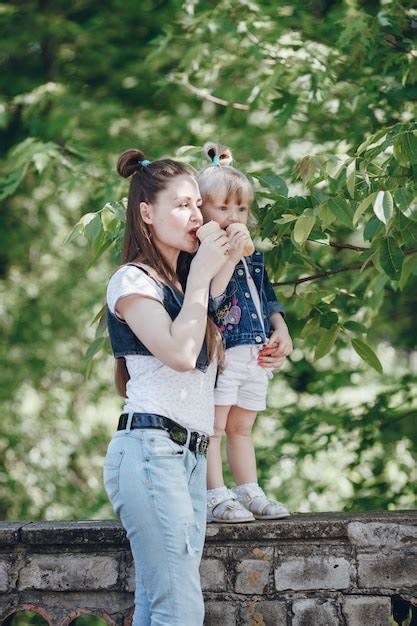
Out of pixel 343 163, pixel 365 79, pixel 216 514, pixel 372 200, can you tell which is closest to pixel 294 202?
pixel 343 163

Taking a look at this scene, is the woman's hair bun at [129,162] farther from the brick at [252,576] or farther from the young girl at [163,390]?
the brick at [252,576]

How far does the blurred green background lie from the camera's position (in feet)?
11.3

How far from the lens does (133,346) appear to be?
2639mm

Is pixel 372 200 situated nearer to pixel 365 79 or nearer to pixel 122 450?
pixel 122 450

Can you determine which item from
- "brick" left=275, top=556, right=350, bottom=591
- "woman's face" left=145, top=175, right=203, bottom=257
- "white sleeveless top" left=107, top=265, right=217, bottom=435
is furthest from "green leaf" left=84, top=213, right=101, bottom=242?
"brick" left=275, top=556, right=350, bottom=591

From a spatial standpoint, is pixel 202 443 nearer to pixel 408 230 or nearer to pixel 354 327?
pixel 408 230

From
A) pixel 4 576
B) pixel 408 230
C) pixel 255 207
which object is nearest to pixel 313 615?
pixel 4 576

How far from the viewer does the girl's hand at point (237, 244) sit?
2830mm

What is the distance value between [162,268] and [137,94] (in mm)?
5495

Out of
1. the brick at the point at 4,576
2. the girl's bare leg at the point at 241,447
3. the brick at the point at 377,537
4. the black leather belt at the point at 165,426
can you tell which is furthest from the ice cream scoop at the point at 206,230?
the brick at the point at 4,576

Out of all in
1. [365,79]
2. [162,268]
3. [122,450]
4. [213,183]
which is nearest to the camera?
[122,450]

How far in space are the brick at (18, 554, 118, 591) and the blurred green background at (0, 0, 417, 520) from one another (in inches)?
28.1

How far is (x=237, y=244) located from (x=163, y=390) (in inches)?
19.2

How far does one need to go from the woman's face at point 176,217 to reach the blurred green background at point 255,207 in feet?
1.28
